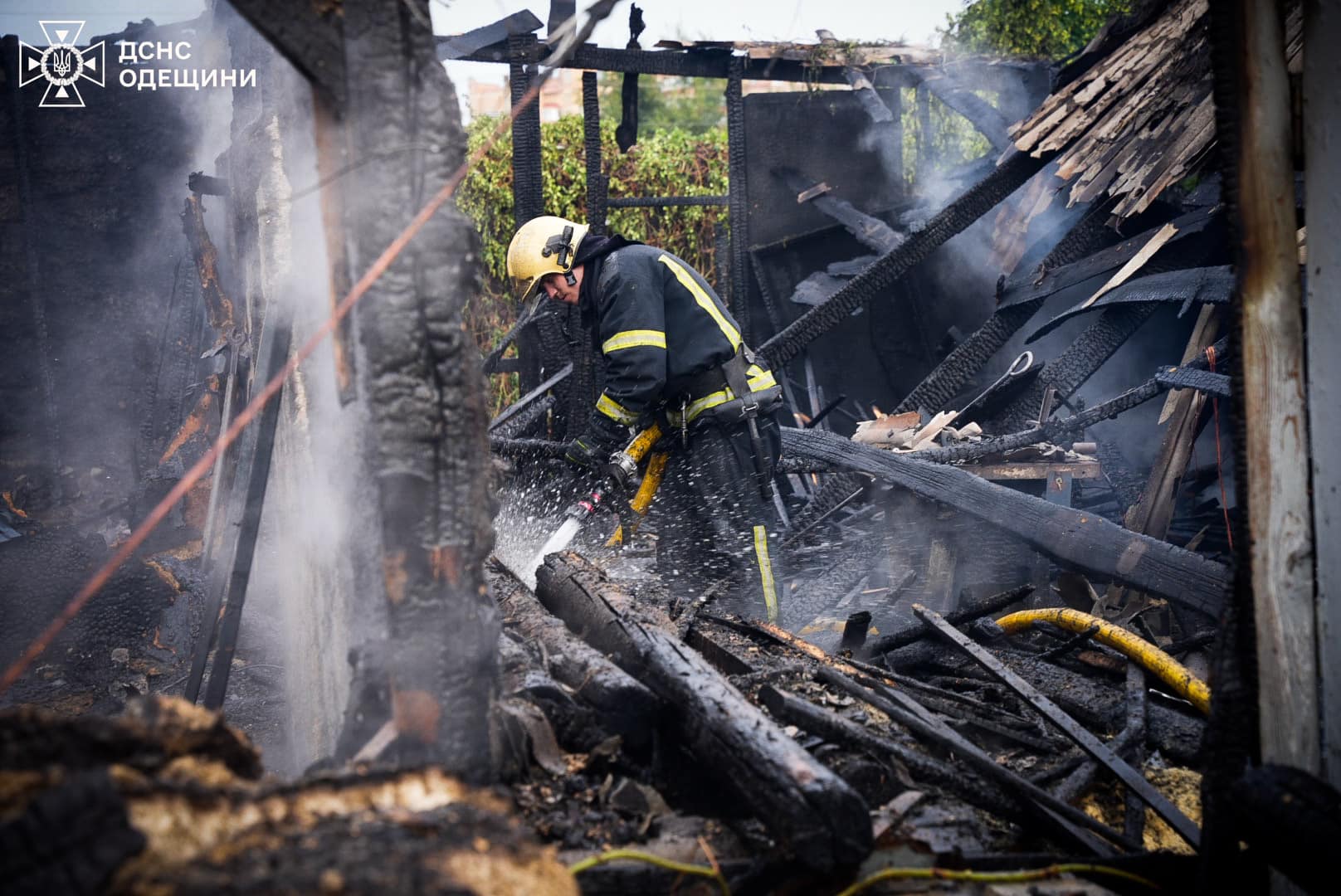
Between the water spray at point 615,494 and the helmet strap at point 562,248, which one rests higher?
the helmet strap at point 562,248

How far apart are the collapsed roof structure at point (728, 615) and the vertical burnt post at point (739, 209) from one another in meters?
1.55

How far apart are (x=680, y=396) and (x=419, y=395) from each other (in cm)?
346

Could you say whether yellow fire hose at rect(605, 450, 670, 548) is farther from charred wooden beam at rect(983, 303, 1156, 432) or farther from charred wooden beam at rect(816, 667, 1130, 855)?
charred wooden beam at rect(983, 303, 1156, 432)

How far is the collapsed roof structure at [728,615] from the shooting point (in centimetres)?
199

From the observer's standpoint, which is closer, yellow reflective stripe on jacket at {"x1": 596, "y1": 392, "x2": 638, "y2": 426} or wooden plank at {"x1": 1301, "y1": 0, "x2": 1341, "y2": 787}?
wooden plank at {"x1": 1301, "y1": 0, "x2": 1341, "y2": 787}

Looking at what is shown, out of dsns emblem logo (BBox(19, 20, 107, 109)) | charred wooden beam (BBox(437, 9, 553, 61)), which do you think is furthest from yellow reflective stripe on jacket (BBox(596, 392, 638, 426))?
dsns emblem logo (BBox(19, 20, 107, 109))

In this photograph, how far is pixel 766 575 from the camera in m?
5.63

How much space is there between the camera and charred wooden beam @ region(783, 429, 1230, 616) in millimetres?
4273

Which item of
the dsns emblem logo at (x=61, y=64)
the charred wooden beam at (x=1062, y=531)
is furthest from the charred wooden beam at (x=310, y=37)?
the dsns emblem logo at (x=61, y=64)

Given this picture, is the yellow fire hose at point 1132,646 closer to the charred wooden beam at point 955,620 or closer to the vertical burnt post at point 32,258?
the charred wooden beam at point 955,620

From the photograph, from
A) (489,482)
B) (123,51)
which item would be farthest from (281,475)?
(123,51)

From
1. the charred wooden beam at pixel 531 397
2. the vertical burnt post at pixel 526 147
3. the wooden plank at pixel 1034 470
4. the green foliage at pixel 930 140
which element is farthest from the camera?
the green foliage at pixel 930 140

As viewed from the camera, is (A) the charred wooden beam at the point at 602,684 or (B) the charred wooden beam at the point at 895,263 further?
(B) the charred wooden beam at the point at 895,263

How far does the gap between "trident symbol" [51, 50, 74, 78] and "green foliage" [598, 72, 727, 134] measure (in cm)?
1027
